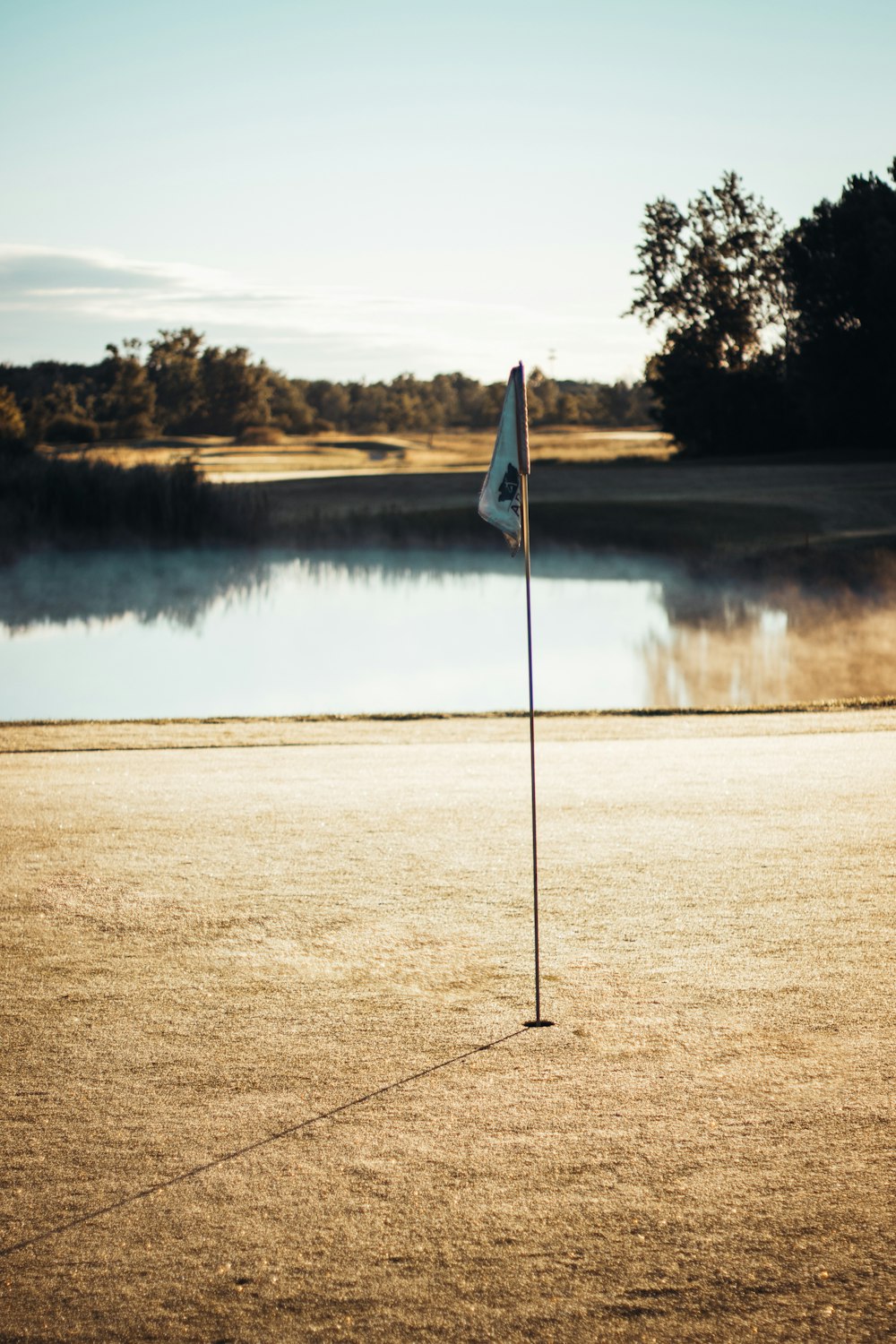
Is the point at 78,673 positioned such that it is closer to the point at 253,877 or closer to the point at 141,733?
the point at 141,733

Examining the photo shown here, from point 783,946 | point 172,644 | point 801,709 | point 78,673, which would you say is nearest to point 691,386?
point 172,644

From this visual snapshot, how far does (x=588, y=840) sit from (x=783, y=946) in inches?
82.5

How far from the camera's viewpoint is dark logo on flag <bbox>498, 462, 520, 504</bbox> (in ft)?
16.6

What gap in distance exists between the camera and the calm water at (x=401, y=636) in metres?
20.3

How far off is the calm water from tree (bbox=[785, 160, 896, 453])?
80.4 feet

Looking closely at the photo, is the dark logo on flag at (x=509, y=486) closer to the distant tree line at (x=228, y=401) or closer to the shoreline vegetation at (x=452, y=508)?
the shoreline vegetation at (x=452, y=508)

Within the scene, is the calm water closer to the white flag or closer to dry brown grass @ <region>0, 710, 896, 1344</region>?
dry brown grass @ <region>0, 710, 896, 1344</region>

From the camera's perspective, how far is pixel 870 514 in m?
41.8

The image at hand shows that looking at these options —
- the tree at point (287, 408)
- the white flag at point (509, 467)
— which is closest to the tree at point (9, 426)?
the tree at point (287, 408)

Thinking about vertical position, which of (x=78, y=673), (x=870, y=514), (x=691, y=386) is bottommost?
(x=78, y=673)

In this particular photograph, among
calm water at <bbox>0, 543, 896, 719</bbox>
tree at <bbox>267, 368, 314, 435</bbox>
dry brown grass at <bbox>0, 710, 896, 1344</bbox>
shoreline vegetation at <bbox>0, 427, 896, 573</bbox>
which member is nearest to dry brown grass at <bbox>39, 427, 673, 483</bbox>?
tree at <bbox>267, 368, 314, 435</bbox>

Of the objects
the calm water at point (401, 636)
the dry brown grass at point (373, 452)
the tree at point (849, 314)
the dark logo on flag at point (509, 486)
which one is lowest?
the calm water at point (401, 636)

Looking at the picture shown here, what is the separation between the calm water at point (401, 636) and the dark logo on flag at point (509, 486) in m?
13.3

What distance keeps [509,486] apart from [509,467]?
Result: 0.26ft
